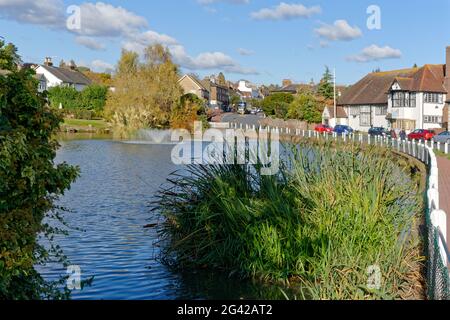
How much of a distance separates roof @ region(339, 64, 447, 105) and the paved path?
44996 mm

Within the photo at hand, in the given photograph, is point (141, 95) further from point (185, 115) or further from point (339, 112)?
point (339, 112)

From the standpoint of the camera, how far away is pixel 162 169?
3312 cm

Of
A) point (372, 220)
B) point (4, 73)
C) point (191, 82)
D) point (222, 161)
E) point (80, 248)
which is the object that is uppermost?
point (191, 82)

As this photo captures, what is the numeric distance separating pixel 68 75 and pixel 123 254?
112 meters

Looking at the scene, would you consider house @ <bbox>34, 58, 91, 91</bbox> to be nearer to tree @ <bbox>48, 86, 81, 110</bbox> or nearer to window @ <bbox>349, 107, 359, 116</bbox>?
tree @ <bbox>48, 86, 81, 110</bbox>

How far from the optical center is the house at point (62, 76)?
115 m

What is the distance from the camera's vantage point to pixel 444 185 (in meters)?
19.5

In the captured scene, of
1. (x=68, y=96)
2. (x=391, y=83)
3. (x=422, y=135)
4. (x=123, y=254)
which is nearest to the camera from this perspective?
(x=123, y=254)

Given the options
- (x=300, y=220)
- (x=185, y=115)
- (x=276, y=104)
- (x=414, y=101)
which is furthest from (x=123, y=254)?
(x=276, y=104)

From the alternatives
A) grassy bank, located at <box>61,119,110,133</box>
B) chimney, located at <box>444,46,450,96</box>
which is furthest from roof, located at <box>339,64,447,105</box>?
grassy bank, located at <box>61,119,110,133</box>

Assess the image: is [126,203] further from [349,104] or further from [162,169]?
[349,104]

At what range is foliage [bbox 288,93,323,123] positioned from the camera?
83188 mm
